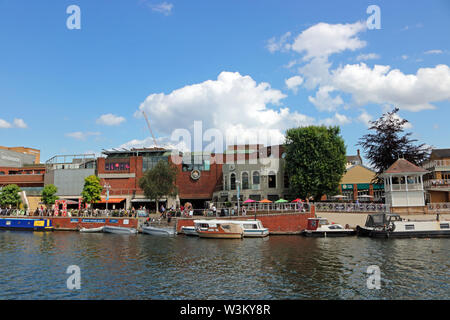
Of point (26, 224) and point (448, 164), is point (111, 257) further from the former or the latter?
point (448, 164)

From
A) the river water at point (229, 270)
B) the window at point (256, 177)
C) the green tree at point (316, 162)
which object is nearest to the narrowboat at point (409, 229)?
the river water at point (229, 270)

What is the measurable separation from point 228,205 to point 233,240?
12.3 m

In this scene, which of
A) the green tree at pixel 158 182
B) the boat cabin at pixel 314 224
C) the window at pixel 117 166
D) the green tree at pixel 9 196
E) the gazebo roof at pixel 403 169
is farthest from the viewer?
the window at pixel 117 166

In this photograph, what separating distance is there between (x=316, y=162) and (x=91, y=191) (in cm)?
4308

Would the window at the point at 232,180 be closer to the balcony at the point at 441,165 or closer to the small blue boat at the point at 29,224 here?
the small blue boat at the point at 29,224

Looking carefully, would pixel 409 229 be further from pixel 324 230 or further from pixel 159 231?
pixel 159 231

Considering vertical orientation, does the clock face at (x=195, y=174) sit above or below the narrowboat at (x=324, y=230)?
above

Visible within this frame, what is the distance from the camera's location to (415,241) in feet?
118

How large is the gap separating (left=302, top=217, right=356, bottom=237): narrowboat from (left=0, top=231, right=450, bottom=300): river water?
17.7 feet

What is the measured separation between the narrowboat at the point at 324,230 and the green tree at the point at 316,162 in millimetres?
9729

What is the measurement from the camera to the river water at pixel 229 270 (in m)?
17.9

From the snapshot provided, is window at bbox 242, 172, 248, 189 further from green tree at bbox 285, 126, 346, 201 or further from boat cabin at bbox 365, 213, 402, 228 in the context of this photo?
boat cabin at bbox 365, 213, 402, 228

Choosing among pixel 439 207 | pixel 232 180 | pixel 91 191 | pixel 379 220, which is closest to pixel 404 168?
pixel 439 207
